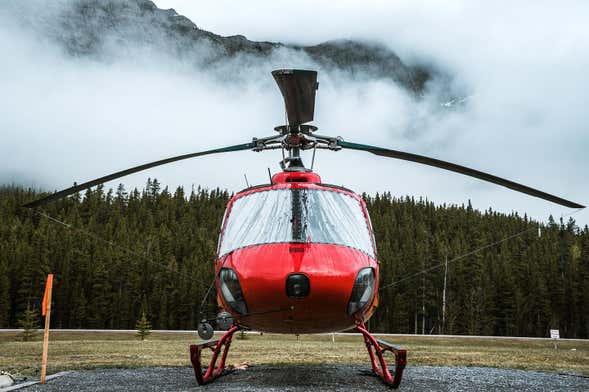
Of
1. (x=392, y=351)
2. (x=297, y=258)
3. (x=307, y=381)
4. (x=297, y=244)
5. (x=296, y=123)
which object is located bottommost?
(x=307, y=381)

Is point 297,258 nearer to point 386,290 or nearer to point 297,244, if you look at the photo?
point 297,244

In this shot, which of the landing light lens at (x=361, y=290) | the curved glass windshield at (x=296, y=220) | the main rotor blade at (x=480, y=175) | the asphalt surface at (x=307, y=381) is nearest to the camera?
the landing light lens at (x=361, y=290)

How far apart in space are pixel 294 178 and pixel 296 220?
106 cm

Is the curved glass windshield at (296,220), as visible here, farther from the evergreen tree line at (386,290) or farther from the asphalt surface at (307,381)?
the evergreen tree line at (386,290)

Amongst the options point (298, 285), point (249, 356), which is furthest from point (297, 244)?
point (249, 356)

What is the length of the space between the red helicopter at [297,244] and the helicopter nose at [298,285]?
12 mm

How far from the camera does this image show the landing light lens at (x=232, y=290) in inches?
298

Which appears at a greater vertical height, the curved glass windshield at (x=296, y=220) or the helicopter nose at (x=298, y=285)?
the curved glass windshield at (x=296, y=220)

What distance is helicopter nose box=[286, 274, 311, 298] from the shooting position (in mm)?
6926

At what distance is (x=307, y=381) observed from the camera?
31.1 ft

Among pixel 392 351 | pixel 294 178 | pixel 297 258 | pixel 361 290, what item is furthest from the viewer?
pixel 294 178

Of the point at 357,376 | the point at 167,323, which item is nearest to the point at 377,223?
the point at 167,323

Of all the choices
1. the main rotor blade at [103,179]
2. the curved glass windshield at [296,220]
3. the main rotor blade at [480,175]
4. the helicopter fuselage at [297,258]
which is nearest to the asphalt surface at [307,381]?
the helicopter fuselage at [297,258]

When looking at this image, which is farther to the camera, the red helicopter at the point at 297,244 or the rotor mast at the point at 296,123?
the red helicopter at the point at 297,244
